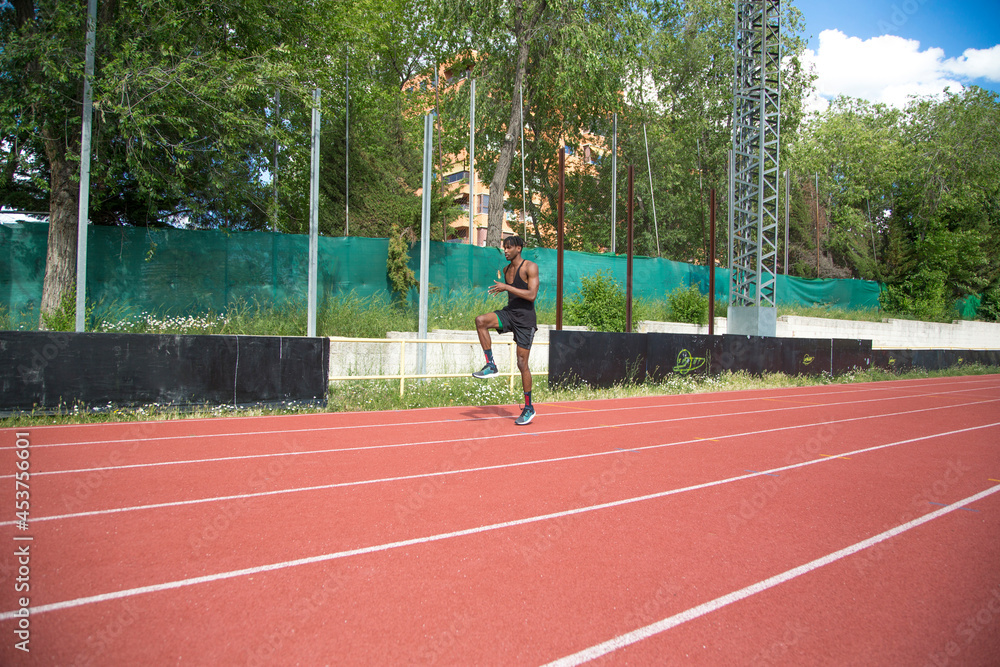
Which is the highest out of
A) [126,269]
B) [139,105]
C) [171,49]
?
[171,49]

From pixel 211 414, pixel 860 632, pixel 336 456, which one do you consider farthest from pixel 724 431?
pixel 211 414

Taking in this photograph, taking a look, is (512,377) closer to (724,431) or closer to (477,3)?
(724,431)

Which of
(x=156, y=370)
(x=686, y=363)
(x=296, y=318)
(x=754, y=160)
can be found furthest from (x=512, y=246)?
(x=754, y=160)

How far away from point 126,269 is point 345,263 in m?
4.72

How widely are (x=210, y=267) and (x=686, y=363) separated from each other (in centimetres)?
1127

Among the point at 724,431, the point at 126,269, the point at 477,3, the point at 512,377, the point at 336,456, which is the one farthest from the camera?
the point at 477,3

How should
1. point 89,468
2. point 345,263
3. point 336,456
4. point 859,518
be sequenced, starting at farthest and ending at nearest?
point 345,263 → point 336,456 → point 89,468 → point 859,518

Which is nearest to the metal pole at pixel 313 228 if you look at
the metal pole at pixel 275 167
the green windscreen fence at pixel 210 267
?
the metal pole at pixel 275 167

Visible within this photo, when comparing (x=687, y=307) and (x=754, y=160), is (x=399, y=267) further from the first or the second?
(x=754, y=160)

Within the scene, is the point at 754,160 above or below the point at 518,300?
above

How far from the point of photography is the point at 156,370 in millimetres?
8445

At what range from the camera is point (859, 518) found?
441 cm

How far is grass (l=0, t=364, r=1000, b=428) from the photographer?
797 centimetres

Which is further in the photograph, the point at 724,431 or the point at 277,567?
the point at 724,431
